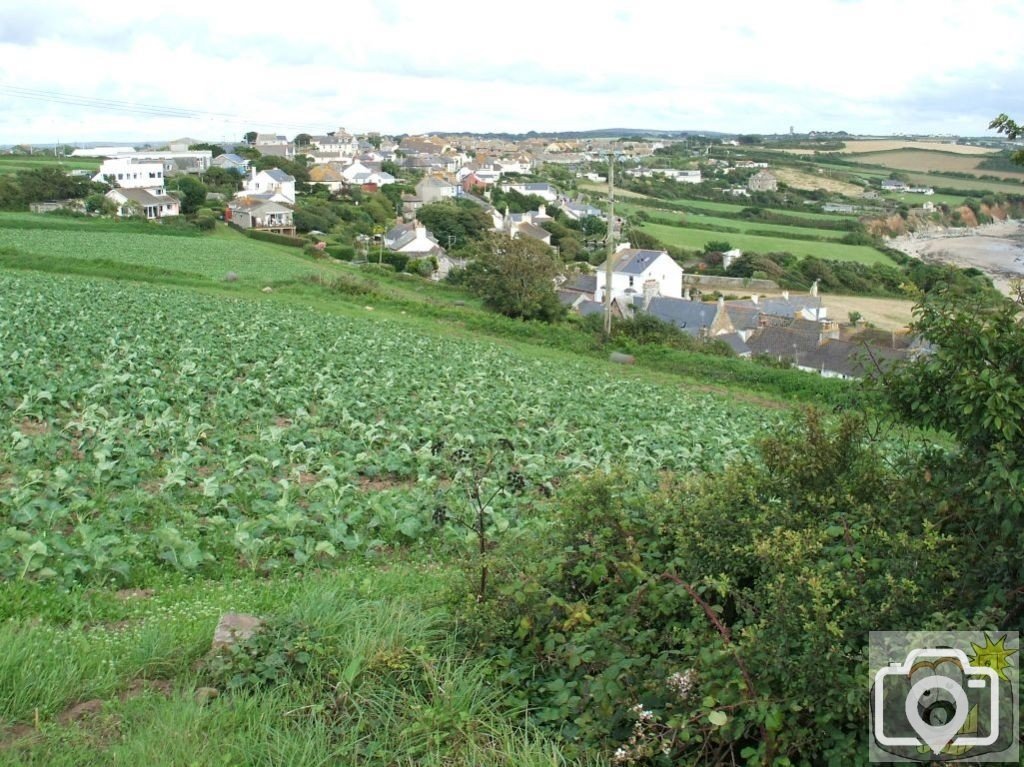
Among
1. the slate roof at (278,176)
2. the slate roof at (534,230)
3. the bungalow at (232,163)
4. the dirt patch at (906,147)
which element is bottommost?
the slate roof at (534,230)

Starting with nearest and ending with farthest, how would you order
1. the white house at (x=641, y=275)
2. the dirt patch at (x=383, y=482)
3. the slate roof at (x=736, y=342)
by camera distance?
the dirt patch at (x=383, y=482)
the slate roof at (x=736, y=342)
the white house at (x=641, y=275)

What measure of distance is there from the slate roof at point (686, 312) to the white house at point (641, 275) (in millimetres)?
7850

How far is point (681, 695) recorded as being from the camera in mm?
4414

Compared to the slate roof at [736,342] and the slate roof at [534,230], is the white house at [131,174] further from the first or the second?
the slate roof at [736,342]

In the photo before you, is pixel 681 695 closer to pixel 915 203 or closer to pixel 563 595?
pixel 563 595

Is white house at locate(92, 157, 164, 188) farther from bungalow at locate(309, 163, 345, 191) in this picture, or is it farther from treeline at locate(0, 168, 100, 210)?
bungalow at locate(309, 163, 345, 191)

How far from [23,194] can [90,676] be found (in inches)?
2912

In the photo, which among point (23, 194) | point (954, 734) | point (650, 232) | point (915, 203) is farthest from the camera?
point (915, 203)

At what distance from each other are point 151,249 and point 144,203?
32825 millimetres

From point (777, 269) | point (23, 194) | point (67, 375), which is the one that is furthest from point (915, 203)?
point (67, 375)

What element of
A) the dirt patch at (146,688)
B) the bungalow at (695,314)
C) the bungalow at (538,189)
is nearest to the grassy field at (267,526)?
the dirt patch at (146,688)

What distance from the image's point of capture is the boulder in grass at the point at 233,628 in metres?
5.43

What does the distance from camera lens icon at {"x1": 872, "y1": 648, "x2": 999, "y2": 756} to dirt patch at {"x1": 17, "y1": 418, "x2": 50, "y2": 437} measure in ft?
36.7

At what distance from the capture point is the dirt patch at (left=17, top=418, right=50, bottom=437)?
39.3ft
